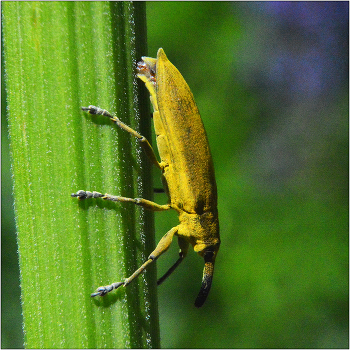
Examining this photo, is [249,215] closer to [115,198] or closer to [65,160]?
[115,198]

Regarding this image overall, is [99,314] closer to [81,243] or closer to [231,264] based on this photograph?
[81,243]

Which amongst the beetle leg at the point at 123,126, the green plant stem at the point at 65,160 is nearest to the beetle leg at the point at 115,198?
the green plant stem at the point at 65,160

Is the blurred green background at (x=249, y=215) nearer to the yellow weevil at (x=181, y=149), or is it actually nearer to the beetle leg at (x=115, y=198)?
the yellow weevil at (x=181, y=149)

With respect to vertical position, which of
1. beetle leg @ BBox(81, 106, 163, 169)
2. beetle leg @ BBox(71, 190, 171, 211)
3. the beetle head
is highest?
beetle leg @ BBox(81, 106, 163, 169)

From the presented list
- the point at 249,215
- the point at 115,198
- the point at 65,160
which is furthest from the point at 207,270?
the point at 249,215

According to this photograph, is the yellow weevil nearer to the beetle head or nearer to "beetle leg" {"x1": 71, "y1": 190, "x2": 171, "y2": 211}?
the beetle head

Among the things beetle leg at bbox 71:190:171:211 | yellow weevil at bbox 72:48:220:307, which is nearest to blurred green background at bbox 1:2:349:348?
yellow weevil at bbox 72:48:220:307
